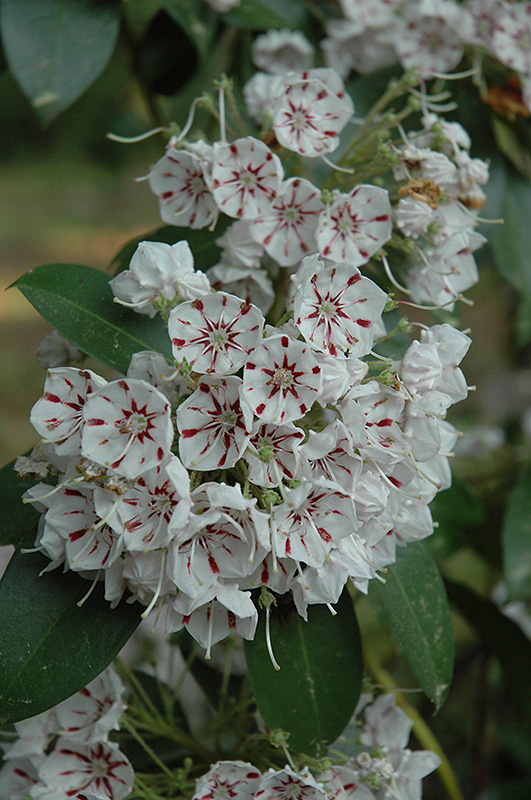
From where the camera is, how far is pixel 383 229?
3.09ft

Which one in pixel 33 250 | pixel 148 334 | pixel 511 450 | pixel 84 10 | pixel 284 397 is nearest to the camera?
pixel 284 397

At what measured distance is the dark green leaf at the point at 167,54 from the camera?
134cm

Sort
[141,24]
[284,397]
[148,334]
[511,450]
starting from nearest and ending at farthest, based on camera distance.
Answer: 1. [284,397]
2. [148,334]
3. [141,24]
4. [511,450]

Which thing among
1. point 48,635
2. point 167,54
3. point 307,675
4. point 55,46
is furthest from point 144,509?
point 167,54

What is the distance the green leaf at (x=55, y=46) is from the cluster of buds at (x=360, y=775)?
0.89 m

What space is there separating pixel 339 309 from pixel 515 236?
726 millimetres

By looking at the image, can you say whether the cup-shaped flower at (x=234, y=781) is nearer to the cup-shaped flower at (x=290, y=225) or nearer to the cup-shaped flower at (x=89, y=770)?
the cup-shaped flower at (x=89, y=770)

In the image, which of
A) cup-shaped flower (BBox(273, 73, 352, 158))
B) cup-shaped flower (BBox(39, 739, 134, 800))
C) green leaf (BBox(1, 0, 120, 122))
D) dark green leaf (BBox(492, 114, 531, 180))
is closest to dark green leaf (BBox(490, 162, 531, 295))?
dark green leaf (BBox(492, 114, 531, 180))

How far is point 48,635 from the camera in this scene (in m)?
0.82

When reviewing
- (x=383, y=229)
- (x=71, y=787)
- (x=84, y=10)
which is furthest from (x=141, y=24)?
(x=71, y=787)

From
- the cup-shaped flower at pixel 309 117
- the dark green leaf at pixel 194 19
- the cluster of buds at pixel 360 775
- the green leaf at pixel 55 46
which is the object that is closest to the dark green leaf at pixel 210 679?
the cluster of buds at pixel 360 775

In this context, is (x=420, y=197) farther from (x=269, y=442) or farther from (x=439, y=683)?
(x=439, y=683)

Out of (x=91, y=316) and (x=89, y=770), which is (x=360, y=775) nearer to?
(x=89, y=770)

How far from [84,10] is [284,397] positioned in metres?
0.82
